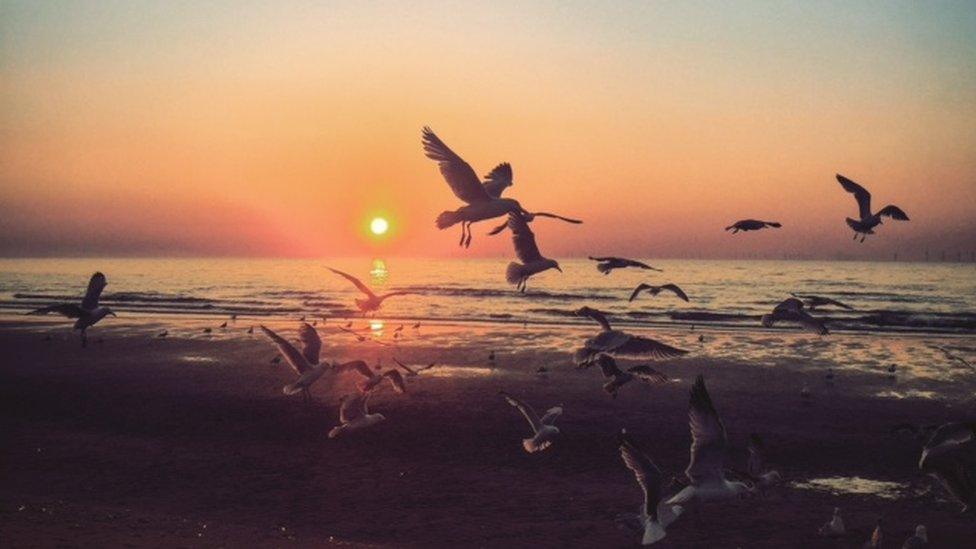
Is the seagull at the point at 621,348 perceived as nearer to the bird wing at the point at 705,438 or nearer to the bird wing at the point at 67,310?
the bird wing at the point at 705,438

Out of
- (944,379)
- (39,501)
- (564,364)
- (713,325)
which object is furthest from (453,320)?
(39,501)

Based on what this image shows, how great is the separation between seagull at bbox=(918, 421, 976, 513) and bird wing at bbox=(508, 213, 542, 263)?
6353 mm

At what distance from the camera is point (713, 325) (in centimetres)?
4625

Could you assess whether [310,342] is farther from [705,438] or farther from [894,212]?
[894,212]

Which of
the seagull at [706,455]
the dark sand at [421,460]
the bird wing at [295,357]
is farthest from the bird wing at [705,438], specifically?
the bird wing at [295,357]

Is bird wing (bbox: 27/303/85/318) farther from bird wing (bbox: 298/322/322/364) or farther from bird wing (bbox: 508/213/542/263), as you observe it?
bird wing (bbox: 508/213/542/263)

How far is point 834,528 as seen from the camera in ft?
38.1

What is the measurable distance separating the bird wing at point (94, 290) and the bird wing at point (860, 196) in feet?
59.5

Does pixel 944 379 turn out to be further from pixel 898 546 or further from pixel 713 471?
Answer: pixel 713 471

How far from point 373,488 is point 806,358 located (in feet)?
71.8

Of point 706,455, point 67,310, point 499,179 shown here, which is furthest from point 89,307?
point 706,455

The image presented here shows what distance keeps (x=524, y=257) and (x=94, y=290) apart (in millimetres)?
14484

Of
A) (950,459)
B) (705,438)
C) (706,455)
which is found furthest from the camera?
(950,459)

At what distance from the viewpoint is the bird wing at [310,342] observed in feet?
48.9
